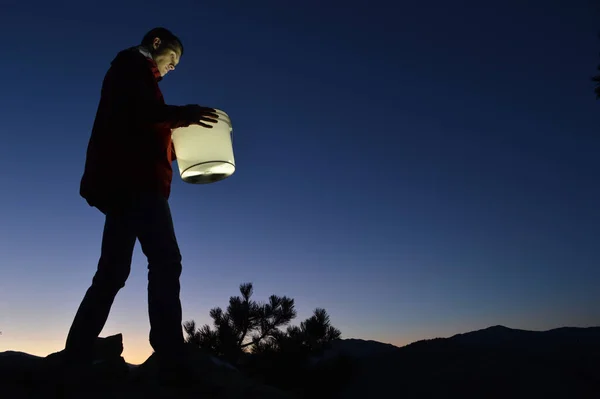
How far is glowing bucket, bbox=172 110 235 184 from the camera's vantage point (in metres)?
2.20

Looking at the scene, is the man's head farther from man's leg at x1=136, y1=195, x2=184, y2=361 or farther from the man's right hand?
man's leg at x1=136, y1=195, x2=184, y2=361

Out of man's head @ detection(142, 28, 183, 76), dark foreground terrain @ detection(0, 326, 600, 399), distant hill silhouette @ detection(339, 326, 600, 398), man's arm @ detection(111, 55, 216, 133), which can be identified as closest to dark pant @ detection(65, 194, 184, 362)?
dark foreground terrain @ detection(0, 326, 600, 399)

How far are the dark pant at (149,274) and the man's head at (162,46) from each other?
74cm

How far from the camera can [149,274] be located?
1958 mm

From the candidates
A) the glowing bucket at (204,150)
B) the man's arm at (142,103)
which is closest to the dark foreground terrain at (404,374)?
the glowing bucket at (204,150)

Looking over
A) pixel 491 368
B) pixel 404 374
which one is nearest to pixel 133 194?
pixel 404 374

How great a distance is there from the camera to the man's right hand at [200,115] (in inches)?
80.5

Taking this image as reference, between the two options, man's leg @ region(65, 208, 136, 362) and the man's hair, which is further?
the man's hair

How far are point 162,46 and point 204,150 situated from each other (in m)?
0.57

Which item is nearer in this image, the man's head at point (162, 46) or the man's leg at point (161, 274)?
the man's leg at point (161, 274)

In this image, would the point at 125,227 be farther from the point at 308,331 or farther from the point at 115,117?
the point at 308,331

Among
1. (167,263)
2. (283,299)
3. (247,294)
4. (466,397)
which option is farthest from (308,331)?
(167,263)

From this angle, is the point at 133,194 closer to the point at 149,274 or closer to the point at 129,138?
the point at 129,138

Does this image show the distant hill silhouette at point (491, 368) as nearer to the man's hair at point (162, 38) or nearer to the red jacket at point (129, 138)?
the red jacket at point (129, 138)
